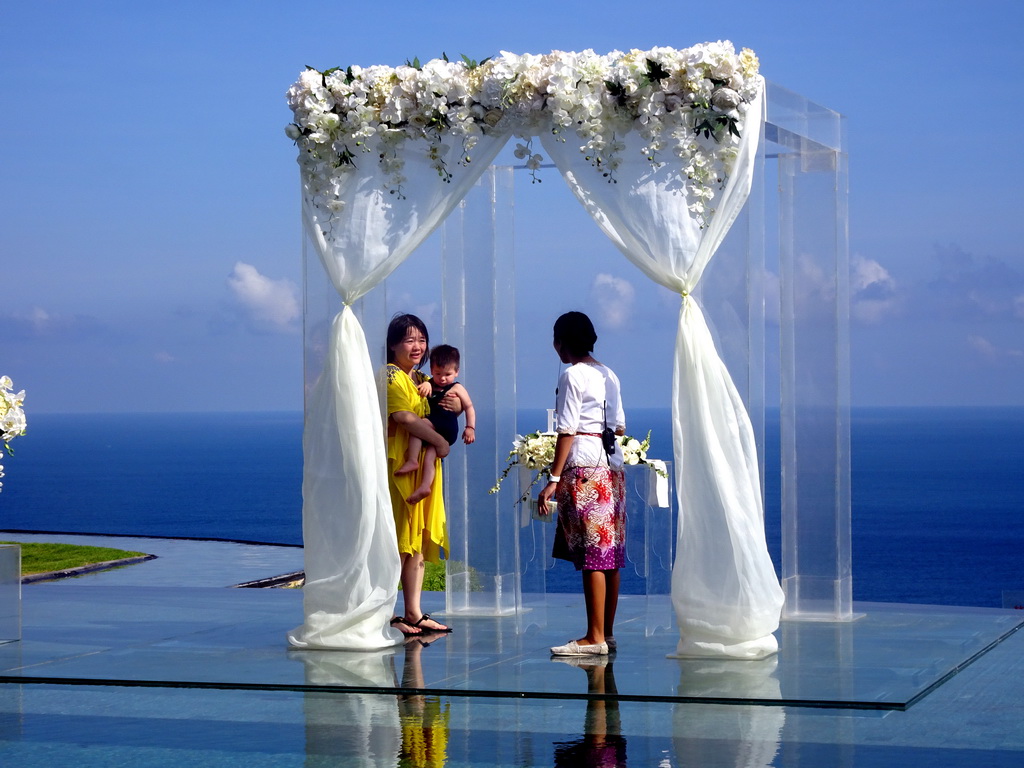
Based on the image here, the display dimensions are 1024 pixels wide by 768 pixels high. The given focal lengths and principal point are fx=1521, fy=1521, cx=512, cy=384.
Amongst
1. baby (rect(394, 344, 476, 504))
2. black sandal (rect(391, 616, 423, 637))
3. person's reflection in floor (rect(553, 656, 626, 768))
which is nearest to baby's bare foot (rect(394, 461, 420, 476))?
baby (rect(394, 344, 476, 504))

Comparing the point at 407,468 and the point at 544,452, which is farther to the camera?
the point at 544,452

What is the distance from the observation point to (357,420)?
6840 mm

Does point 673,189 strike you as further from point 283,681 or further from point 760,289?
point 283,681

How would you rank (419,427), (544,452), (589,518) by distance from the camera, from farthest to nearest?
(544,452) < (419,427) < (589,518)

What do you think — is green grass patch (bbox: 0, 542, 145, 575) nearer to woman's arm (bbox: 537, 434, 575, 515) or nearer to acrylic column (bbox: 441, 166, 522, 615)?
acrylic column (bbox: 441, 166, 522, 615)

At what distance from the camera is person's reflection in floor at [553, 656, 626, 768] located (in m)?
4.98

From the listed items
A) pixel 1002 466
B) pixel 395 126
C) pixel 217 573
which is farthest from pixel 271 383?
pixel 395 126

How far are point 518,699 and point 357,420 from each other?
1.60 meters

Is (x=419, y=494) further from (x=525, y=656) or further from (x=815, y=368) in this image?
(x=815, y=368)

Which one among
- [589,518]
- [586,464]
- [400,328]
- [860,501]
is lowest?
[860,501]

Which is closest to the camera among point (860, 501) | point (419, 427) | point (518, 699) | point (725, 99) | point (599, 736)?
point (599, 736)

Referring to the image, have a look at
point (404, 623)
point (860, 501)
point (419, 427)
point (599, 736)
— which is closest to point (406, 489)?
point (419, 427)

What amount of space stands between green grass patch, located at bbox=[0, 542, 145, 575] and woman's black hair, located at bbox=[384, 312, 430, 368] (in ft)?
21.5

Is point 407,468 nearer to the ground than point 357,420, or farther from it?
nearer to the ground
